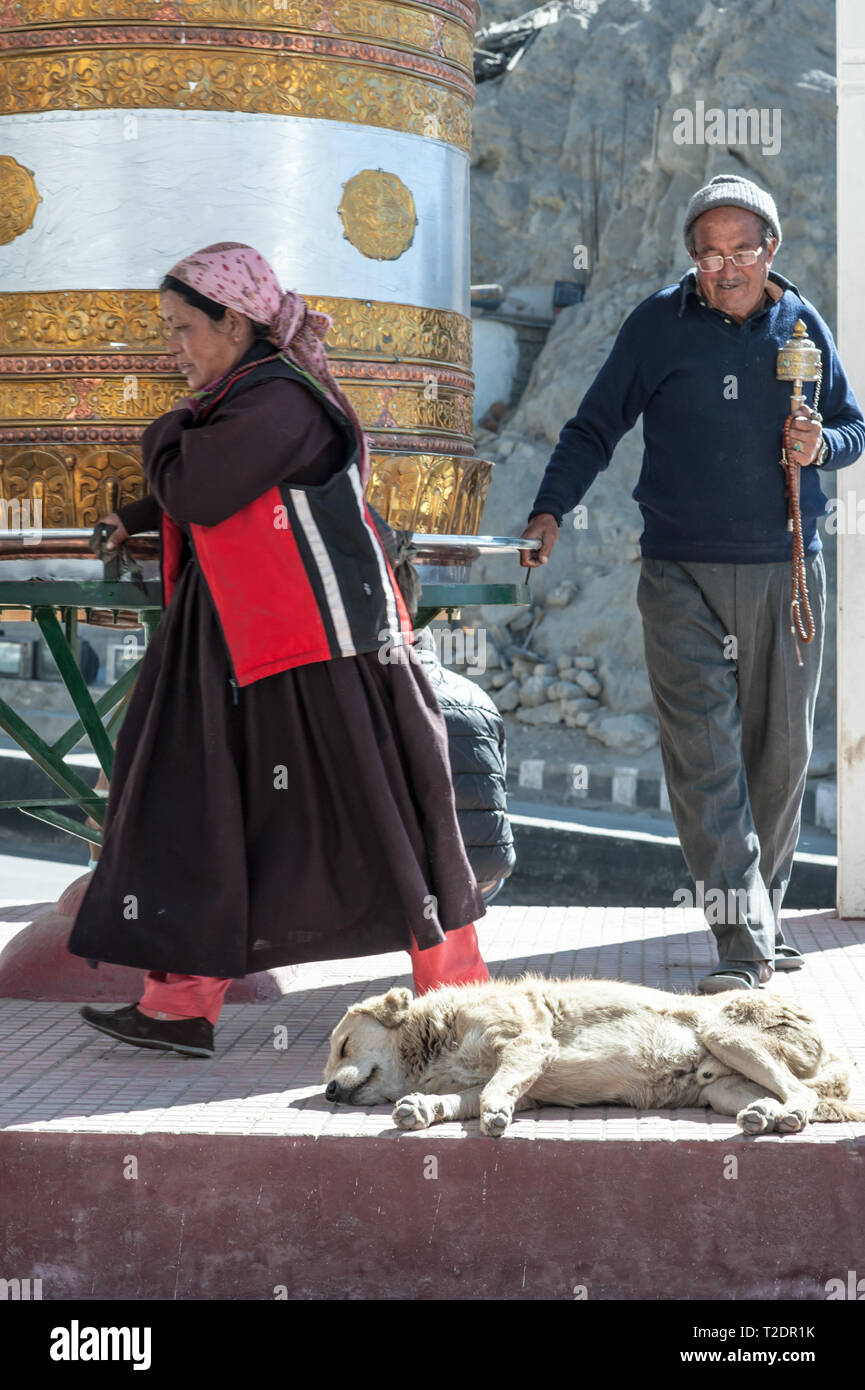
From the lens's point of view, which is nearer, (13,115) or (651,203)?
(13,115)

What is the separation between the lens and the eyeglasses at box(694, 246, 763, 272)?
3.98 metres

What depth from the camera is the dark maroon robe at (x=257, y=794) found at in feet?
10.7

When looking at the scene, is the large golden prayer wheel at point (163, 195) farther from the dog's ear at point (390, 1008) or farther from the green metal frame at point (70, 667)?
the dog's ear at point (390, 1008)

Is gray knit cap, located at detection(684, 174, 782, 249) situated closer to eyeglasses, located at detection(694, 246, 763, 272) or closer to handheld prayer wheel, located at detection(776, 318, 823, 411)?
eyeglasses, located at detection(694, 246, 763, 272)

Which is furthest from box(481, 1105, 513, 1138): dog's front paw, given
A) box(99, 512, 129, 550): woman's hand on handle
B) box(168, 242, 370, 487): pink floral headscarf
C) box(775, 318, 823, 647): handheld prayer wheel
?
box(775, 318, 823, 647): handheld prayer wheel

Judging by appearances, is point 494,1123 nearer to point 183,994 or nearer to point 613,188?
point 183,994

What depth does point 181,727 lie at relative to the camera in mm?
3371

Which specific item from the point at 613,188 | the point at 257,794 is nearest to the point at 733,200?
the point at 257,794

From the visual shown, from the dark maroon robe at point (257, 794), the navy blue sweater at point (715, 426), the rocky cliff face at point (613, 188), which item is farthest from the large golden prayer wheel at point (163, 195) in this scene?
the rocky cliff face at point (613, 188)

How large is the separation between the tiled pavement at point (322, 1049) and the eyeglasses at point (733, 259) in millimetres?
1661

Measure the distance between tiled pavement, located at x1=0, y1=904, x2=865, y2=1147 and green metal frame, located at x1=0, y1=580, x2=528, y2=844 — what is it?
19.1 inches

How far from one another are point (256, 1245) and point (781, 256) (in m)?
20.8

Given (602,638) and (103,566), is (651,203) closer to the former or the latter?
(602,638)

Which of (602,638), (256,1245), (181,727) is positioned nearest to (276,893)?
(181,727)
